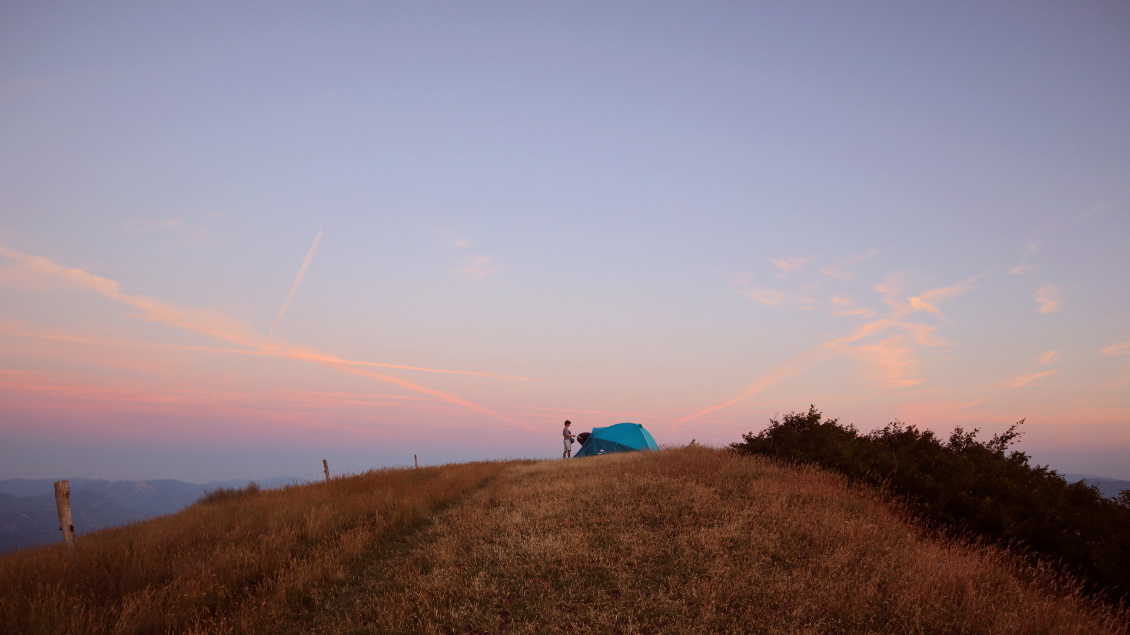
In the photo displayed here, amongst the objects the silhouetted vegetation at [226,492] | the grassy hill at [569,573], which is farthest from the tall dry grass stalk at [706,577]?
the silhouetted vegetation at [226,492]

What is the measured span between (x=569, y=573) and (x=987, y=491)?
1138 cm

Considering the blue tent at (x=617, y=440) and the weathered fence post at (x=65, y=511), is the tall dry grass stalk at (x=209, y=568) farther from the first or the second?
the blue tent at (x=617, y=440)

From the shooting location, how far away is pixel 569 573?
28.6ft

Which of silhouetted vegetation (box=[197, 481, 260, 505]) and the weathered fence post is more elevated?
the weathered fence post

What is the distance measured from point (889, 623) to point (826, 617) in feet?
2.51

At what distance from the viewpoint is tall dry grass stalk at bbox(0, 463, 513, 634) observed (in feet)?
25.4

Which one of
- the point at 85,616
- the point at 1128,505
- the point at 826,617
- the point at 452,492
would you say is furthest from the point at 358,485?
the point at 1128,505

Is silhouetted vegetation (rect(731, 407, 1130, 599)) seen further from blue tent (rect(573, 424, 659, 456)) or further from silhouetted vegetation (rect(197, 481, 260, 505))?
silhouetted vegetation (rect(197, 481, 260, 505))

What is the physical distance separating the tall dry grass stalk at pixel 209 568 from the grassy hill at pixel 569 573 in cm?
4

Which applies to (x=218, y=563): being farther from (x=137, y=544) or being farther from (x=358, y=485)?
(x=358, y=485)

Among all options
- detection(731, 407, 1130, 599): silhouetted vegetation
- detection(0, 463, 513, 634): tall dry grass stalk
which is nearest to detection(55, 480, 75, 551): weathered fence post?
detection(0, 463, 513, 634): tall dry grass stalk

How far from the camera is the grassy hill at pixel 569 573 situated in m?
7.25

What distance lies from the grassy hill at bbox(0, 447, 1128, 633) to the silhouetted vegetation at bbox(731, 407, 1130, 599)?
3.50 ft

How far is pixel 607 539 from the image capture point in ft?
33.9
